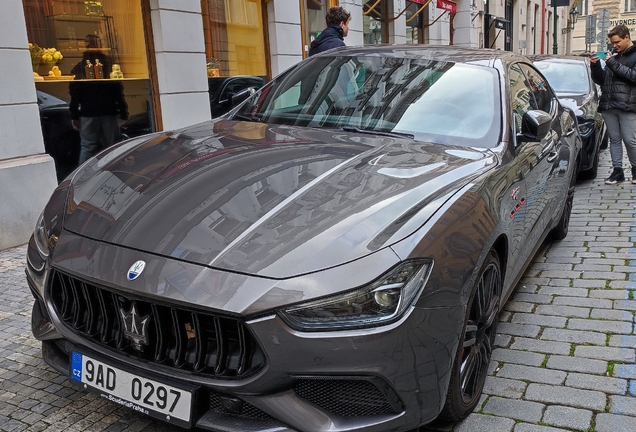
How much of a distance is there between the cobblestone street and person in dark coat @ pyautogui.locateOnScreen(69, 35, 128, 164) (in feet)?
7.79

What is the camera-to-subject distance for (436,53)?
12.9ft

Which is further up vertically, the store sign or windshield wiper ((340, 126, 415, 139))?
the store sign

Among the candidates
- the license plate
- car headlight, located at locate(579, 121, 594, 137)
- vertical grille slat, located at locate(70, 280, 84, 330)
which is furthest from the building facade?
car headlight, located at locate(579, 121, 594, 137)

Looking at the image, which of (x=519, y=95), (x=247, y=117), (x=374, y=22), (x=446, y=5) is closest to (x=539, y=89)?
(x=519, y=95)

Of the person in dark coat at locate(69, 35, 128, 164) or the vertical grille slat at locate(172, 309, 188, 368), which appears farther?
the person in dark coat at locate(69, 35, 128, 164)

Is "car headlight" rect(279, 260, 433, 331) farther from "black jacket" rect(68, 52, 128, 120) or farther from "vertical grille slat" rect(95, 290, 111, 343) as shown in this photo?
"black jacket" rect(68, 52, 128, 120)

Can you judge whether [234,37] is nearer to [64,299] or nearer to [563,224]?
[563,224]

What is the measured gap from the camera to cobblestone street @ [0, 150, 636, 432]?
104 inches

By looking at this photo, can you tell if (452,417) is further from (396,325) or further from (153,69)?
(153,69)

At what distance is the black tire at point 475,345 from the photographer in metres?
2.43

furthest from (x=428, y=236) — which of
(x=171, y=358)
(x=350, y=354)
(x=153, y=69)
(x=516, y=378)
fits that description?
(x=153, y=69)

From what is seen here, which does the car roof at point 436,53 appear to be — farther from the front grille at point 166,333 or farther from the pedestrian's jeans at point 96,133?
the pedestrian's jeans at point 96,133

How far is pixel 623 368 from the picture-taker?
310cm

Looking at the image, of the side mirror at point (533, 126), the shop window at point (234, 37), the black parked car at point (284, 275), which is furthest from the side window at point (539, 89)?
the shop window at point (234, 37)
